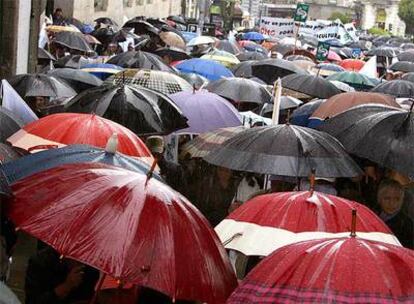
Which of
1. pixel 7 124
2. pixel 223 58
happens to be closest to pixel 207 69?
pixel 223 58

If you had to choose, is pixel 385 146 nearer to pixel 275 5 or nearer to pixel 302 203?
pixel 302 203

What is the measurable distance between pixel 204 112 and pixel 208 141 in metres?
1.05

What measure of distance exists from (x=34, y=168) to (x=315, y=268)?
1.73 m

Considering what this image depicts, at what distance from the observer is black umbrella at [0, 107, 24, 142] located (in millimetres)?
5973

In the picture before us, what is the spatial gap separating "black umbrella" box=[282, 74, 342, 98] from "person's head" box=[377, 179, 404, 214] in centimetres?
565

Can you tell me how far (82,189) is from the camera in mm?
3994

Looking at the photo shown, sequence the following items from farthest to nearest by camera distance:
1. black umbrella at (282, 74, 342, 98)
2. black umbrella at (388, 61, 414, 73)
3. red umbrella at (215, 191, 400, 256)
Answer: black umbrella at (388, 61, 414, 73) < black umbrella at (282, 74, 342, 98) < red umbrella at (215, 191, 400, 256)

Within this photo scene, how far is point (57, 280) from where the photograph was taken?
14.7 ft

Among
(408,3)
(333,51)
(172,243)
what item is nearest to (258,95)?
(172,243)

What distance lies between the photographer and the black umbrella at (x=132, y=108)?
7.09 metres

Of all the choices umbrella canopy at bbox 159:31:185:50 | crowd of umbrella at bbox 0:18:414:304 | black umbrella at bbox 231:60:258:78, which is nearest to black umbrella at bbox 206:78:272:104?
crowd of umbrella at bbox 0:18:414:304

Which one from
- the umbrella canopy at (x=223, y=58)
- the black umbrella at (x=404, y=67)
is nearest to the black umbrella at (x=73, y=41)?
the umbrella canopy at (x=223, y=58)

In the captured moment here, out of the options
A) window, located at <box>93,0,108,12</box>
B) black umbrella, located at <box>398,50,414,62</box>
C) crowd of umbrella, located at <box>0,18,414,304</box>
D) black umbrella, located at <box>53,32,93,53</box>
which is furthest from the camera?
window, located at <box>93,0,108,12</box>

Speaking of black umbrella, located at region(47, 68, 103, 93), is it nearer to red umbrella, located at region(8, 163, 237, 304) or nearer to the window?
red umbrella, located at region(8, 163, 237, 304)
